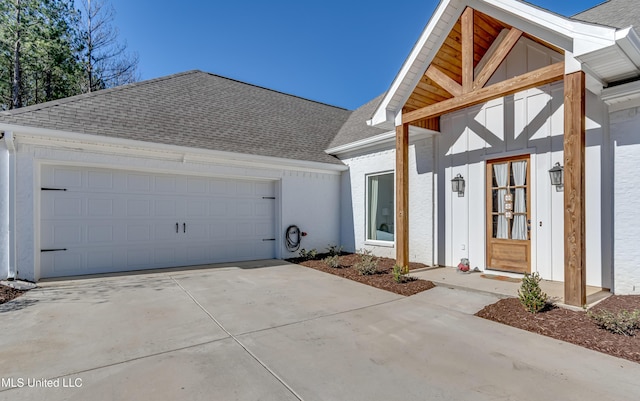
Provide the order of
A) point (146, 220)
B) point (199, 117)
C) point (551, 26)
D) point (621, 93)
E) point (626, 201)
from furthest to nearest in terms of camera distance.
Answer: point (199, 117) < point (146, 220) < point (626, 201) < point (621, 93) < point (551, 26)

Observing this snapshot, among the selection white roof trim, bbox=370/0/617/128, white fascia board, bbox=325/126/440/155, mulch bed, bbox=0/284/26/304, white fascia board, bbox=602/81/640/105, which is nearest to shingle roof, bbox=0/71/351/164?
white fascia board, bbox=325/126/440/155

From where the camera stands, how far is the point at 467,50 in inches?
211

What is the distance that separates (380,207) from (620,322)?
234 inches

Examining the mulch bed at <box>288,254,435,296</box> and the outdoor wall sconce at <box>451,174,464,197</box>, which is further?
the outdoor wall sconce at <box>451,174,464,197</box>

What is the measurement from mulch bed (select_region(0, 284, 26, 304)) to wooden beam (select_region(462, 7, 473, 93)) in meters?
8.38

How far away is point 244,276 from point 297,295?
6.15ft

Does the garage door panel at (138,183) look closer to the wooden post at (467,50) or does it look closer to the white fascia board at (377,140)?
the white fascia board at (377,140)

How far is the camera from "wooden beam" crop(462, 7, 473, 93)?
17.4ft

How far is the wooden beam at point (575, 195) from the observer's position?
402 centimetres

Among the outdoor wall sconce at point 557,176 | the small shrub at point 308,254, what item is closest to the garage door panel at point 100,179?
the small shrub at point 308,254

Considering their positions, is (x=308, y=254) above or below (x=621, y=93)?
below

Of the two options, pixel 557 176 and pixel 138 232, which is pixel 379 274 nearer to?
pixel 557 176

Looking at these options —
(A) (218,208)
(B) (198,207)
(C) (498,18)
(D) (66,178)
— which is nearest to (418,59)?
(C) (498,18)

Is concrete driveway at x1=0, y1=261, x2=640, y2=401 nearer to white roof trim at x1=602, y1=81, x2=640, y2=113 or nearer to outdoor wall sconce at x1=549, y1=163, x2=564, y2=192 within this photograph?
outdoor wall sconce at x1=549, y1=163, x2=564, y2=192
